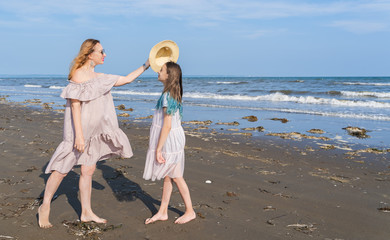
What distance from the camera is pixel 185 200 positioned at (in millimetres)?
3561

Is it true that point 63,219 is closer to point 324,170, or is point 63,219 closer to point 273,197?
point 273,197

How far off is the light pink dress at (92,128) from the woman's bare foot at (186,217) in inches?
33.5

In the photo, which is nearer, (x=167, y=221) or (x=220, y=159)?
(x=167, y=221)

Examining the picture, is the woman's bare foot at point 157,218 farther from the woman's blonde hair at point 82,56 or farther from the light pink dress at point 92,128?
the woman's blonde hair at point 82,56

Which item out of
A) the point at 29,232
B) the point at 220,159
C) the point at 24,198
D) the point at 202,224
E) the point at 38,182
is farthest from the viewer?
the point at 220,159

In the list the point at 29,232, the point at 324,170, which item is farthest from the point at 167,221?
the point at 324,170

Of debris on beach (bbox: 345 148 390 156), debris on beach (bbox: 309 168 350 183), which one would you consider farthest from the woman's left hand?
debris on beach (bbox: 345 148 390 156)

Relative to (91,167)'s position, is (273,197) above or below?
below

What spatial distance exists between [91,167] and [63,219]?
2.14ft

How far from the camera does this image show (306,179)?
202 inches

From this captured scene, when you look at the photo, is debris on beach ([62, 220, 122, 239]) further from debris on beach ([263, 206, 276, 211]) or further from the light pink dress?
debris on beach ([263, 206, 276, 211])

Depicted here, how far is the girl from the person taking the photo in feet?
10.8

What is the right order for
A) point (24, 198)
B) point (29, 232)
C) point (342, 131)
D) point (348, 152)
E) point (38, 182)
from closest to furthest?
point (29, 232) → point (24, 198) → point (38, 182) → point (348, 152) → point (342, 131)

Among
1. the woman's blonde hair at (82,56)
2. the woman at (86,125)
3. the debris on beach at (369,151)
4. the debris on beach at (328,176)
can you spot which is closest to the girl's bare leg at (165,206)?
the woman at (86,125)
